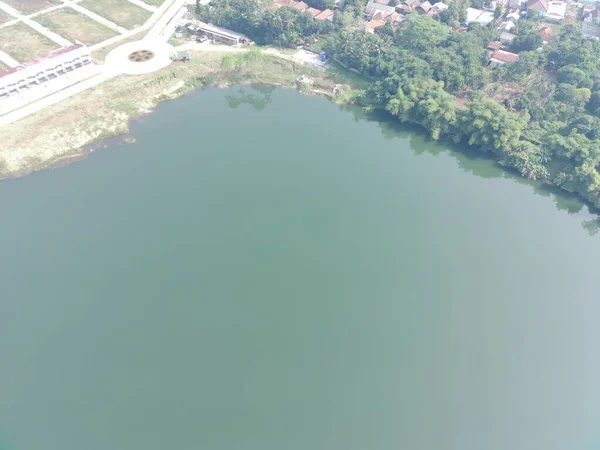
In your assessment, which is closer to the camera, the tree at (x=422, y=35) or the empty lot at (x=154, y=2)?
the tree at (x=422, y=35)

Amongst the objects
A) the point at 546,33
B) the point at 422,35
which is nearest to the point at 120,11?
the point at 422,35

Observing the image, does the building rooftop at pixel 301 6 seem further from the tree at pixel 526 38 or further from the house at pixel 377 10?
the tree at pixel 526 38

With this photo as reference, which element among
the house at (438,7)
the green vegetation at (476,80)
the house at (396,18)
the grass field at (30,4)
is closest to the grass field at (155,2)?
the green vegetation at (476,80)

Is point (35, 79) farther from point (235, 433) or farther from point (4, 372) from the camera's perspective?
point (235, 433)

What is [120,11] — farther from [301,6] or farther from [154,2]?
[301,6]

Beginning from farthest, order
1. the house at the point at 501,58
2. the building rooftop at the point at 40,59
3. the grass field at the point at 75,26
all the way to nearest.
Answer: the grass field at the point at 75,26
the house at the point at 501,58
the building rooftop at the point at 40,59

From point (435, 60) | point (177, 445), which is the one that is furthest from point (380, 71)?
point (177, 445)

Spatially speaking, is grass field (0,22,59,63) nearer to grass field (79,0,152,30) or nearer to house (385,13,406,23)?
grass field (79,0,152,30)
